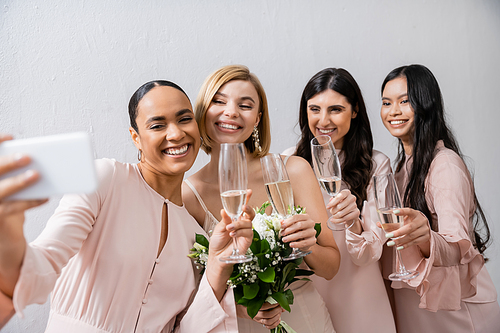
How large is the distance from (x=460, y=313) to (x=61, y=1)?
3186 millimetres

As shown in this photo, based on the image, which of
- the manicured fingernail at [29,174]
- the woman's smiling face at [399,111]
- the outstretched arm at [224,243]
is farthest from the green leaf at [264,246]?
the woman's smiling face at [399,111]

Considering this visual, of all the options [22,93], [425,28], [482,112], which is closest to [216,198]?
[22,93]

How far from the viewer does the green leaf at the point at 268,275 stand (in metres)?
1.55

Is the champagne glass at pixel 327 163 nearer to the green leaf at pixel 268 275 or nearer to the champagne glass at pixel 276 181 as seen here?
the champagne glass at pixel 276 181

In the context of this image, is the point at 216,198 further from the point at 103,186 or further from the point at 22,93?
the point at 22,93

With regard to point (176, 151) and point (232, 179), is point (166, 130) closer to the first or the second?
point (176, 151)

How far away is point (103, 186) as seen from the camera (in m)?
1.68

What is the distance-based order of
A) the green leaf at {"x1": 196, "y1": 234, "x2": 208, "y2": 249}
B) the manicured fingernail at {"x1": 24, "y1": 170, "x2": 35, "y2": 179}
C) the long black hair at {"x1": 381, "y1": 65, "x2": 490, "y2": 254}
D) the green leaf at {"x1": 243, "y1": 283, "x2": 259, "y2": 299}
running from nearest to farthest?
1. the manicured fingernail at {"x1": 24, "y1": 170, "x2": 35, "y2": 179}
2. the green leaf at {"x1": 243, "y1": 283, "x2": 259, "y2": 299}
3. the green leaf at {"x1": 196, "y1": 234, "x2": 208, "y2": 249}
4. the long black hair at {"x1": 381, "y1": 65, "x2": 490, "y2": 254}

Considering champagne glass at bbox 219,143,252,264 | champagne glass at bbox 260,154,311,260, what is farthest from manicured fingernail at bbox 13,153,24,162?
champagne glass at bbox 260,154,311,260

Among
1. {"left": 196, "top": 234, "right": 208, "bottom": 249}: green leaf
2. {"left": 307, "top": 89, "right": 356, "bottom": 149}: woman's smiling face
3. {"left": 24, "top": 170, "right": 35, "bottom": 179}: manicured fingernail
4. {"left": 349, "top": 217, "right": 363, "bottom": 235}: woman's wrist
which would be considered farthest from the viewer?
{"left": 307, "top": 89, "right": 356, "bottom": 149}: woman's smiling face

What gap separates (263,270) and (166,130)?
0.79 meters

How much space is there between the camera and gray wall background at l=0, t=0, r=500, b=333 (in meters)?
2.41

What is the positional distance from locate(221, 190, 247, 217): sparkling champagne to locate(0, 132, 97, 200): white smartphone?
57 cm

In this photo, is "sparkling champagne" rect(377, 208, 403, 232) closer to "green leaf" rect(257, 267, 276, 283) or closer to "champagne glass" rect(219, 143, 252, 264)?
"green leaf" rect(257, 267, 276, 283)
